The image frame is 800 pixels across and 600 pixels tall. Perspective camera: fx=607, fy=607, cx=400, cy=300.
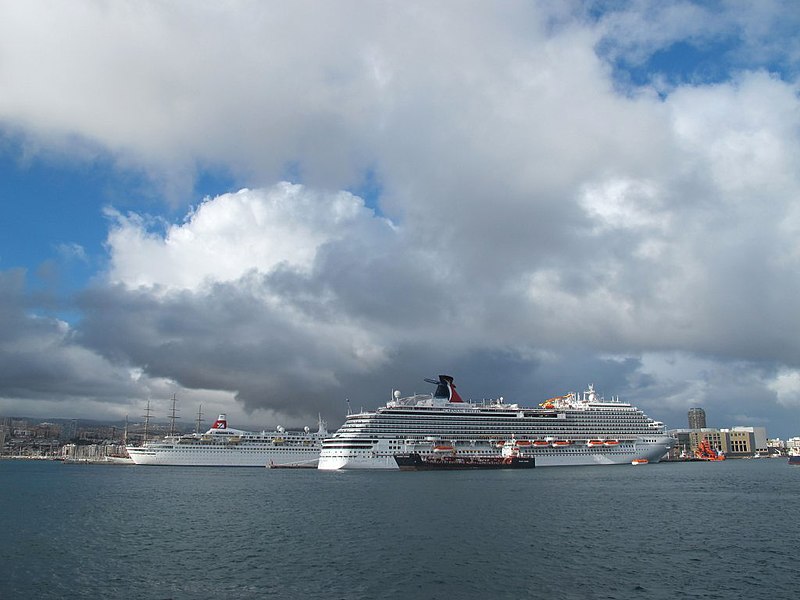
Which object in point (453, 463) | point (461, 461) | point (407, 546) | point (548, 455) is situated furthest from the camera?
point (548, 455)

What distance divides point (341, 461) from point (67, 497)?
54.7m

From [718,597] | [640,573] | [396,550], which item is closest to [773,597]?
[718,597]

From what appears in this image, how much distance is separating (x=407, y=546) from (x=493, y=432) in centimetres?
9546

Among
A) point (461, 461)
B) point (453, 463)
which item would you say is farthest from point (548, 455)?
point (453, 463)

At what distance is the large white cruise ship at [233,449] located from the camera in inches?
5891

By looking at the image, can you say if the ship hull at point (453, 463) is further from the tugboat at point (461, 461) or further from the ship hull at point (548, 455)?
the ship hull at point (548, 455)

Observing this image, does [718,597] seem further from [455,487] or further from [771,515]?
[455,487]

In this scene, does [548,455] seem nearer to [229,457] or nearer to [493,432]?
[493,432]

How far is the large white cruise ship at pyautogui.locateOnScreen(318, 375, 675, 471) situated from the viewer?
121438 mm

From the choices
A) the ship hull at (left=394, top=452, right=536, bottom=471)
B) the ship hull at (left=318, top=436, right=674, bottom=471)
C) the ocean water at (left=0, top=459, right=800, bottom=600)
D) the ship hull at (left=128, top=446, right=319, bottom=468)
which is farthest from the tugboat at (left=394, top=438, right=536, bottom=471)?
the ocean water at (left=0, top=459, right=800, bottom=600)

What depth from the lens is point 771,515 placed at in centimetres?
5138

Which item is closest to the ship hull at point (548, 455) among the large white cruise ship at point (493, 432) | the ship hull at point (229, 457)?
the large white cruise ship at point (493, 432)

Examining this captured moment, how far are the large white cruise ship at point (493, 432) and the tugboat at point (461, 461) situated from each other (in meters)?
2.85

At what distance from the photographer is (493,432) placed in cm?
13112
